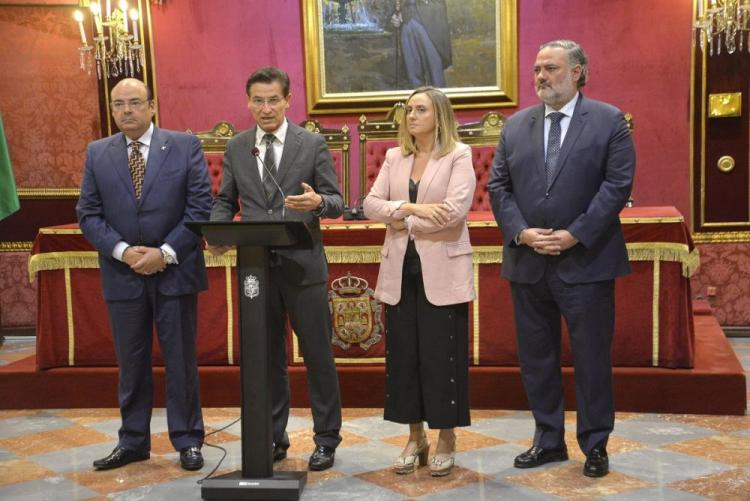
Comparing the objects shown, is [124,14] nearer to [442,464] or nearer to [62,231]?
[62,231]

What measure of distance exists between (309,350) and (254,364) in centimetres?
47

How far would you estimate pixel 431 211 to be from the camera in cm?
337

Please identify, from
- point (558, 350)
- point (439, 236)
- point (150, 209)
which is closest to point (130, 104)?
point (150, 209)

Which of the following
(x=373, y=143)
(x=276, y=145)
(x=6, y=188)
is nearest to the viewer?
(x=6, y=188)

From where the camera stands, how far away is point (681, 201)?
22.0ft

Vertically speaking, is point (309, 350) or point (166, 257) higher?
point (166, 257)

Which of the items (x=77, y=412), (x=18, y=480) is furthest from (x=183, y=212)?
(x=77, y=412)

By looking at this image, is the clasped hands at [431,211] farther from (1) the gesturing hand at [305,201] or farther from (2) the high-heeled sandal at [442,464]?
(2) the high-heeled sandal at [442,464]

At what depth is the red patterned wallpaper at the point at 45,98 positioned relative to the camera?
23.6 feet

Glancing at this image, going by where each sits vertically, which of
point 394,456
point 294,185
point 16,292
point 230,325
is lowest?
point 394,456

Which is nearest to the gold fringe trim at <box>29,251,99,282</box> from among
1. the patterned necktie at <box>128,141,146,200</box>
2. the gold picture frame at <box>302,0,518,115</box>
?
the patterned necktie at <box>128,141,146,200</box>

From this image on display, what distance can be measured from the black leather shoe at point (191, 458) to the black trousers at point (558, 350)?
139 centimetres

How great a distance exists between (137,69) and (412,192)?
4.39 metres

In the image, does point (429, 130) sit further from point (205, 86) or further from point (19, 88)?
point (19, 88)
